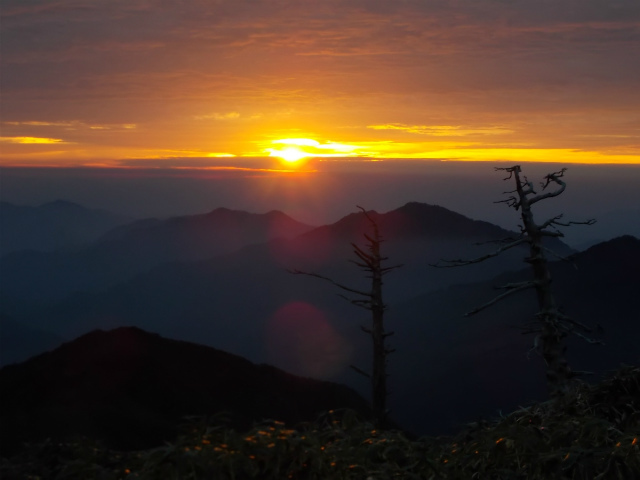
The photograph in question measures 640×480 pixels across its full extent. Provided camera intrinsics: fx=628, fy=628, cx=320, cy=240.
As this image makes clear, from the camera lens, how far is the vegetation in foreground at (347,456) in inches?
135

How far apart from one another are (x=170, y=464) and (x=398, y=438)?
1.49 m

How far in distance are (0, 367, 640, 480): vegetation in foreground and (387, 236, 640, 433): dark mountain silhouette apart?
228 ft

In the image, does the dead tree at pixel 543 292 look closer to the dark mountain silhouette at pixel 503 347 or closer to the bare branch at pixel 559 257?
the bare branch at pixel 559 257

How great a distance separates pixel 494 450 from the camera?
392 cm

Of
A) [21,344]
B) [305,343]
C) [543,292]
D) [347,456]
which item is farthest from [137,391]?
[21,344]

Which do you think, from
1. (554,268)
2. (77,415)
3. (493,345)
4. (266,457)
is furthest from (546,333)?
(554,268)

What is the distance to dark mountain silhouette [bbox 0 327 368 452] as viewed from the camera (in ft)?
89.1

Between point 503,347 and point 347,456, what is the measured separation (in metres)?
97.0

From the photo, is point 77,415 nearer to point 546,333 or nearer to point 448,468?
point 546,333

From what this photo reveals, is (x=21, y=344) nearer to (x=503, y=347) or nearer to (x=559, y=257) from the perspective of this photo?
(x=503, y=347)

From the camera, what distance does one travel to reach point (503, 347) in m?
95.4

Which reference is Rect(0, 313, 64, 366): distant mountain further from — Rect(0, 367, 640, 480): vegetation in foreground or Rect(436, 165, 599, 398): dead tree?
Rect(0, 367, 640, 480): vegetation in foreground

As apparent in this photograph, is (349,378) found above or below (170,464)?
below

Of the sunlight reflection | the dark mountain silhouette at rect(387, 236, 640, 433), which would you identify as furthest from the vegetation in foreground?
the sunlight reflection
